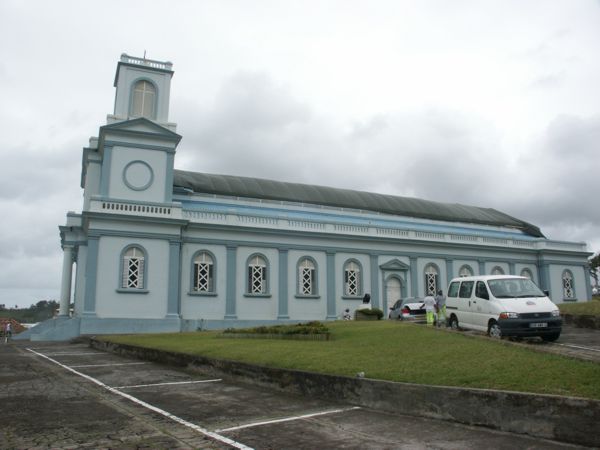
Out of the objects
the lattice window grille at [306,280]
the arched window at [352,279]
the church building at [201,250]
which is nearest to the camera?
the church building at [201,250]

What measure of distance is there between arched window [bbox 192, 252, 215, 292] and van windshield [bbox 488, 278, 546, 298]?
55.1ft

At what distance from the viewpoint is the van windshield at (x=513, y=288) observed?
1325cm

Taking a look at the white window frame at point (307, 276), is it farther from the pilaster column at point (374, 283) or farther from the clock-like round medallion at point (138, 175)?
the clock-like round medallion at point (138, 175)

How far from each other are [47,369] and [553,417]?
1169cm

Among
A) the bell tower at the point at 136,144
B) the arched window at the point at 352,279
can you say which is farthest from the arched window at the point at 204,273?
the arched window at the point at 352,279

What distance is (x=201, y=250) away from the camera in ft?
89.8

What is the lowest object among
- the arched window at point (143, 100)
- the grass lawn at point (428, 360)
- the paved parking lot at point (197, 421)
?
the paved parking lot at point (197, 421)

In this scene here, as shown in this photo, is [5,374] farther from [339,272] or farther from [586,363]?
[339,272]

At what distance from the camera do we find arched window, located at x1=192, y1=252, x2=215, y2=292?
2706 centimetres

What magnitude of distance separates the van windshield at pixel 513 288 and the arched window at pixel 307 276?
654 inches

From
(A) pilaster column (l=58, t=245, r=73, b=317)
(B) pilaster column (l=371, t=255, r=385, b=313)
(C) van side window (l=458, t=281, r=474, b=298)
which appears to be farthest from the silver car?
(A) pilaster column (l=58, t=245, r=73, b=317)

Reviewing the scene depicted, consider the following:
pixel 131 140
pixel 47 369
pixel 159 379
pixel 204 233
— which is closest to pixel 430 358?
pixel 159 379

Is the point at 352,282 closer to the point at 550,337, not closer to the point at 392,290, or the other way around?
the point at 392,290

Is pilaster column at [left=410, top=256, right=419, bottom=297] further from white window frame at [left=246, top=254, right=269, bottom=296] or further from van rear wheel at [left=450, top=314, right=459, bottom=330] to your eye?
van rear wheel at [left=450, top=314, right=459, bottom=330]
